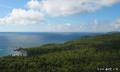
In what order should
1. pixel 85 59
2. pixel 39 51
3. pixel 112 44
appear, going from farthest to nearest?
pixel 112 44
pixel 39 51
pixel 85 59

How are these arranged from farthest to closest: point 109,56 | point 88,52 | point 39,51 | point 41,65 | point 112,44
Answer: point 112,44 < point 39,51 < point 88,52 < point 109,56 < point 41,65

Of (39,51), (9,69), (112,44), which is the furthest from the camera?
(112,44)

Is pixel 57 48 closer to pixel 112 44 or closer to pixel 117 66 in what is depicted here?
pixel 112 44

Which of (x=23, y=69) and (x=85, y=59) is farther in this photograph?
(x=85, y=59)

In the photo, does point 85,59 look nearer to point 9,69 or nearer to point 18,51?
point 9,69

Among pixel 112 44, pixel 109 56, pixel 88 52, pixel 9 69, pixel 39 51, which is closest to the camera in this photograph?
pixel 9 69

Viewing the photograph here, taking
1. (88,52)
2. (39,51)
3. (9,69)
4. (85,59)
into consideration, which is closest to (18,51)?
(39,51)

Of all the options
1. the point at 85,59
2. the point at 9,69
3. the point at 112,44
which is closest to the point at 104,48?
the point at 112,44

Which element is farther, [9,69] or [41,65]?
[41,65]

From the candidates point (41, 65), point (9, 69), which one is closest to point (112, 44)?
point (41, 65)
